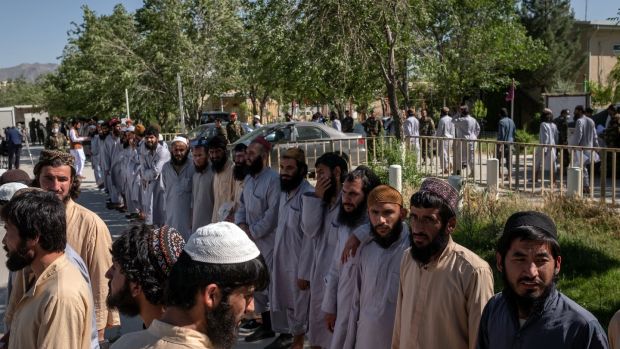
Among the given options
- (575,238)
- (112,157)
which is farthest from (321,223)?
(112,157)

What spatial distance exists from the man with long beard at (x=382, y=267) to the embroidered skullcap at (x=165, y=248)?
1664 mm

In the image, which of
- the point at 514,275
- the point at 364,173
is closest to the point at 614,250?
the point at 364,173

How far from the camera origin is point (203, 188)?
708cm

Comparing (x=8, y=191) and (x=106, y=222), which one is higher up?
(x=8, y=191)

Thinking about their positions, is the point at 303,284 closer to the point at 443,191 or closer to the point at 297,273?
the point at 297,273

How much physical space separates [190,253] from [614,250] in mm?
6219

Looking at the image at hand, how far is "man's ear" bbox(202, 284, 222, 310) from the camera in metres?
1.97

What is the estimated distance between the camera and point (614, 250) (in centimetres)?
695

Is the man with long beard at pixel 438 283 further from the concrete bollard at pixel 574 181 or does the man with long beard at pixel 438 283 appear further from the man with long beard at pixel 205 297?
the concrete bollard at pixel 574 181

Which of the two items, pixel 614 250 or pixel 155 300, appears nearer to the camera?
pixel 155 300

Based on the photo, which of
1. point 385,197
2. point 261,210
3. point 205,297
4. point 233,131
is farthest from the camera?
point 233,131

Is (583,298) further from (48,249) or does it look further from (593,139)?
(593,139)

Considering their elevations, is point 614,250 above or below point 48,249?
below

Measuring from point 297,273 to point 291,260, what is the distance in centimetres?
14
